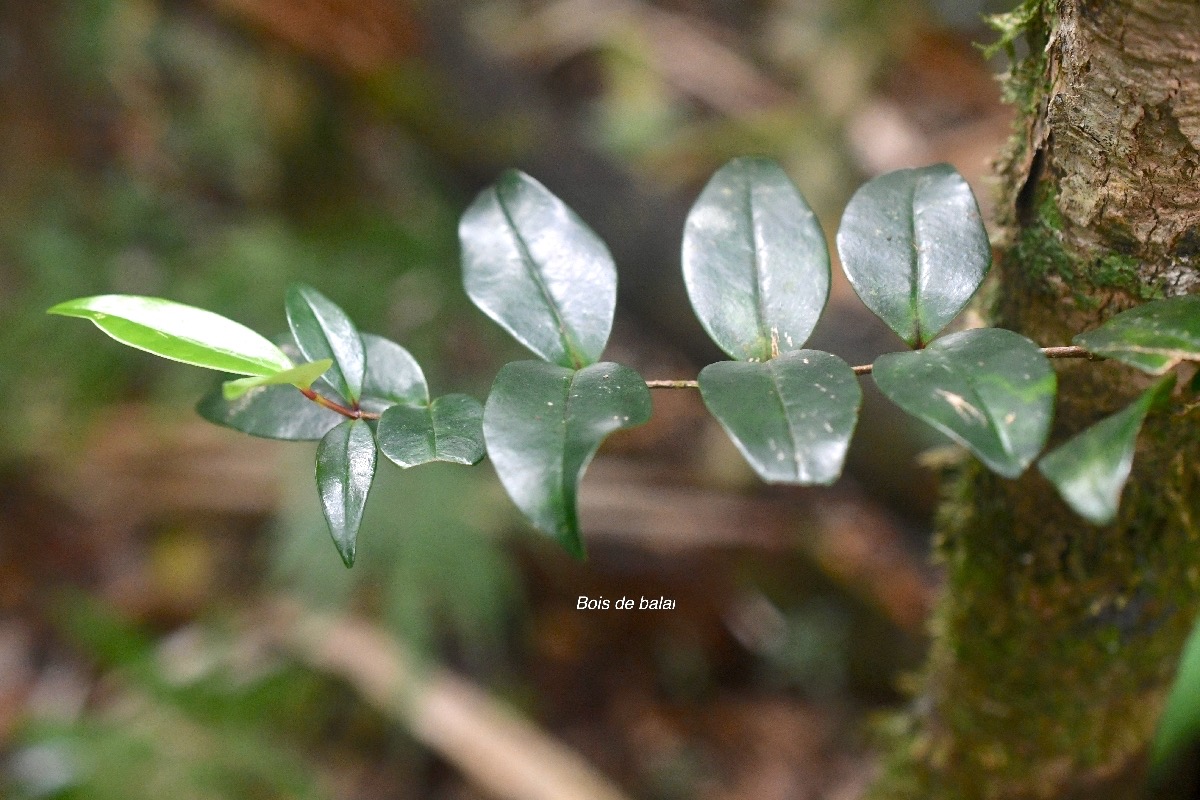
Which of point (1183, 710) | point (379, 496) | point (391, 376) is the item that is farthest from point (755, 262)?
point (379, 496)

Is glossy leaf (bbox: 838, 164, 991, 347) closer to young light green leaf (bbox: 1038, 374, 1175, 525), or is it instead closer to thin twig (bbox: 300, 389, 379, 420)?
young light green leaf (bbox: 1038, 374, 1175, 525)

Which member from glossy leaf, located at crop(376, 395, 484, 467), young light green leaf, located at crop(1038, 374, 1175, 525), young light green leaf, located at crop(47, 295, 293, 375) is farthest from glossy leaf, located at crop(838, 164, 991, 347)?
young light green leaf, located at crop(47, 295, 293, 375)

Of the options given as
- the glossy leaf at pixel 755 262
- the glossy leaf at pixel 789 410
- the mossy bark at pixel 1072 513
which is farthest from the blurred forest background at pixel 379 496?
the glossy leaf at pixel 789 410

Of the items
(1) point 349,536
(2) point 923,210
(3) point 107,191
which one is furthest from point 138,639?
(2) point 923,210

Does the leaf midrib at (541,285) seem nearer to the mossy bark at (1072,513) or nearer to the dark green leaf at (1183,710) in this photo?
the mossy bark at (1072,513)

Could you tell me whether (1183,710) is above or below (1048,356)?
below

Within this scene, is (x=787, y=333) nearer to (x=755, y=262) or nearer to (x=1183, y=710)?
(x=755, y=262)
